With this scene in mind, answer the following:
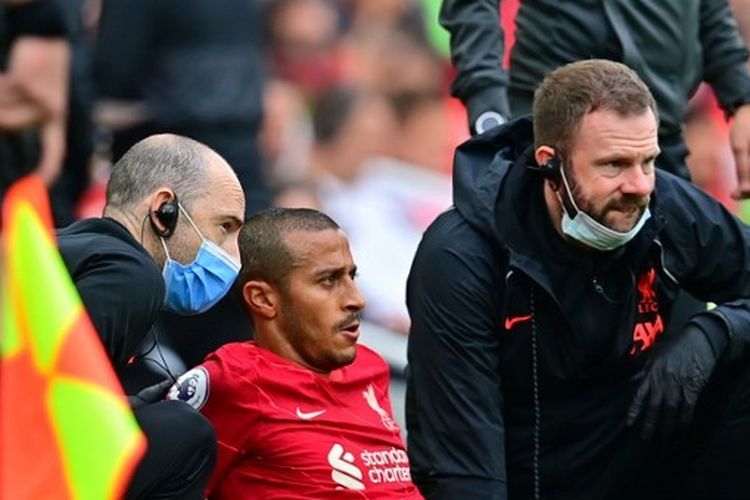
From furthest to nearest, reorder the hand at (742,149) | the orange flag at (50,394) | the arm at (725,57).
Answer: the arm at (725,57), the hand at (742,149), the orange flag at (50,394)

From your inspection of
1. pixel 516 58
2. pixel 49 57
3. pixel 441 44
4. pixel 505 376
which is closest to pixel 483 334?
pixel 505 376

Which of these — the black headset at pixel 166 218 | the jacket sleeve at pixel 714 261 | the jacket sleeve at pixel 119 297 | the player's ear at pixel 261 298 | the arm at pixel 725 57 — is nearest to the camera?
the jacket sleeve at pixel 119 297

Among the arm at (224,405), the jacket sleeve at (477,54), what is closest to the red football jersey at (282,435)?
the arm at (224,405)

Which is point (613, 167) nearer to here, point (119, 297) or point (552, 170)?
point (552, 170)

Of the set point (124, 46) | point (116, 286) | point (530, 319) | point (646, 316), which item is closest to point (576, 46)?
point (646, 316)

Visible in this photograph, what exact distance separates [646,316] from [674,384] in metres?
0.28

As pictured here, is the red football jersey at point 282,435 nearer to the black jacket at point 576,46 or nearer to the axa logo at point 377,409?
the axa logo at point 377,409

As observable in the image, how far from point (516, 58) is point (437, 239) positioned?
90 centimetres

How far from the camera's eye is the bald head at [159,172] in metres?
6.02

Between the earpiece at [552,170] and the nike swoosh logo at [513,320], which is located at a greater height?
the earpiece at [552,170]

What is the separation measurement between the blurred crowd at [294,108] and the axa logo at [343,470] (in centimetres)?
273

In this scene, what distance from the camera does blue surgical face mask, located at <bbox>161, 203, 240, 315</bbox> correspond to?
5996 mm

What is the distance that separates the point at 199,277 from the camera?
19.7ft

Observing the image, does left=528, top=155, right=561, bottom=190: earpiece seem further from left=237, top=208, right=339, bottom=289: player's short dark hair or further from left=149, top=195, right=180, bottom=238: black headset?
left=149, top=195, right=180, bottom=238: black headset
